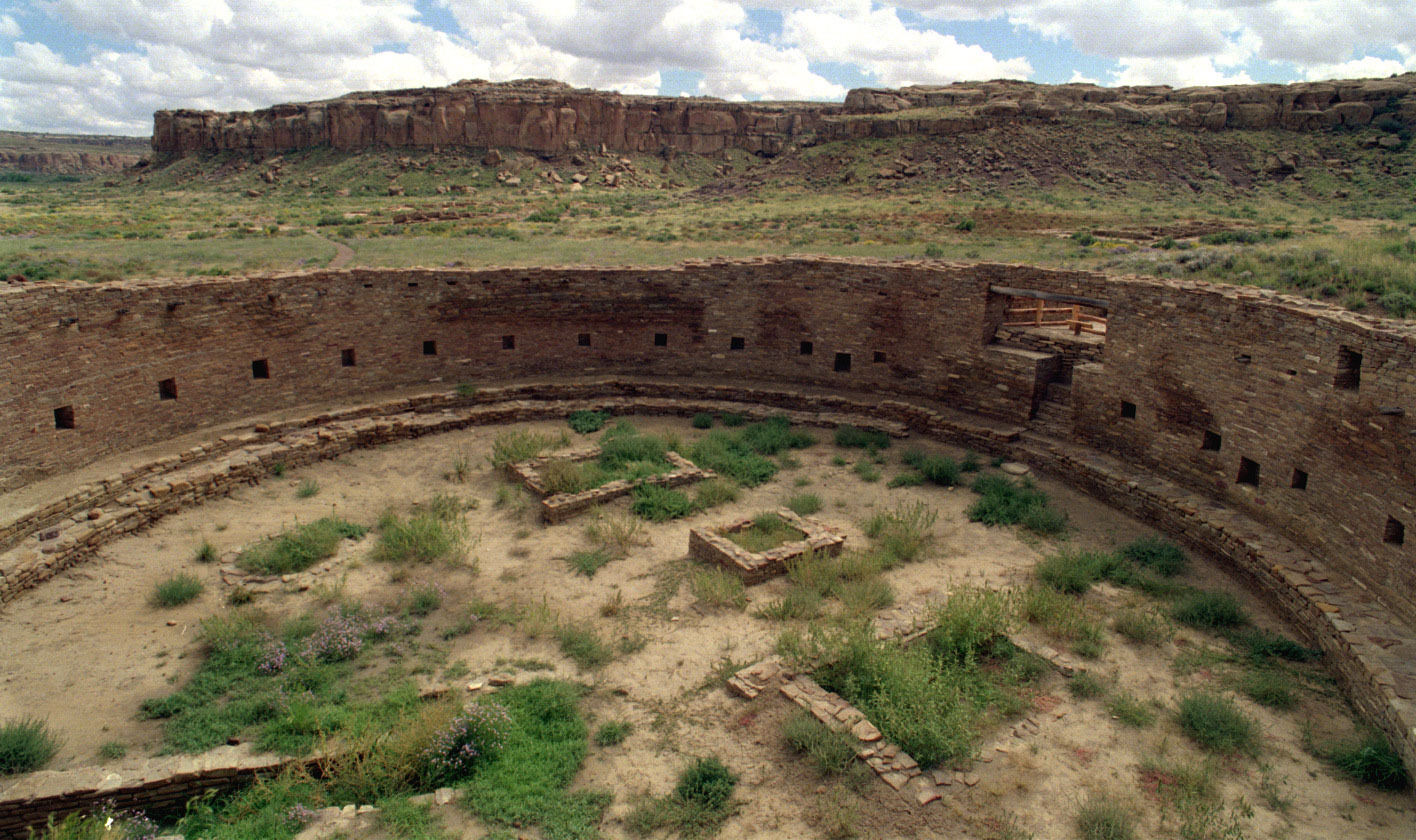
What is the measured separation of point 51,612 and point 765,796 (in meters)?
8.06

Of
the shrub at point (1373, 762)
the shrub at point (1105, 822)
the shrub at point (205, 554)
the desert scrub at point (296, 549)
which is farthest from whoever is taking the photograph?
the shrub at point (205, 554)

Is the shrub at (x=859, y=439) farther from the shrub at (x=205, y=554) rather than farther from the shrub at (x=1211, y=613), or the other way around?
the shrub at (x=205, y=554)

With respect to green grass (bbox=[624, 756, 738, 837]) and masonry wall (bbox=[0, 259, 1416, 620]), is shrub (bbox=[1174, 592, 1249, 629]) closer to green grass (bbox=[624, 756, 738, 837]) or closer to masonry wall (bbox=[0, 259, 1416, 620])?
masonry wall (bbox=[0, 259, 1416, 620])

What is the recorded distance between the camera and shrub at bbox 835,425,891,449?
14.7 metres

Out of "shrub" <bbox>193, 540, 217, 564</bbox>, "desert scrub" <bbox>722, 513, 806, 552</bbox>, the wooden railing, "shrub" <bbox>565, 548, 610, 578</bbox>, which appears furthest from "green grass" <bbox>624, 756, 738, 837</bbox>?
the wooden railing

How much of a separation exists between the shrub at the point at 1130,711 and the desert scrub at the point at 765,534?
4.23 metres

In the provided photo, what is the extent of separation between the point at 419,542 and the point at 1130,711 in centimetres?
798

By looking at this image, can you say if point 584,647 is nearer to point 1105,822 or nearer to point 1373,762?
point 1105,822

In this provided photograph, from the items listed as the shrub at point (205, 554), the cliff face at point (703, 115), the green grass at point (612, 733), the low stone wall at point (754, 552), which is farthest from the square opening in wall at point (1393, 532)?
the cliff face at point (703, 115)

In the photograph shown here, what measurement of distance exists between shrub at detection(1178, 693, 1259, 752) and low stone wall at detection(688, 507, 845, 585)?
4114 mm

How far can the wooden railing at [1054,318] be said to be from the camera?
15.6m

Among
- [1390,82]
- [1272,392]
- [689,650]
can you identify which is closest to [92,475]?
[689,650]

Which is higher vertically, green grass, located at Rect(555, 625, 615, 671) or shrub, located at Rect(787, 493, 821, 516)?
shrub, located at Rect(787, 493, 821, 516)

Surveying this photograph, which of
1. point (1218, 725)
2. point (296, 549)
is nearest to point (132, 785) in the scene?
point (296, 549)
